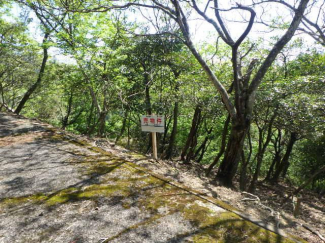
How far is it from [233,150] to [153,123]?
2039mm

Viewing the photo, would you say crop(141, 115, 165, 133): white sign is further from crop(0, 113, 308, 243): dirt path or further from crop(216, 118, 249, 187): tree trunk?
crop(216, 118, 249, 187): tree trunk

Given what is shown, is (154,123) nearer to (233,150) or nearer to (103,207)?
(233,150)

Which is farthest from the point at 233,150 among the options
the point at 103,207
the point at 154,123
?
the point at 103,207

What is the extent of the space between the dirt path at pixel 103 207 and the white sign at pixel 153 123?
93 cm

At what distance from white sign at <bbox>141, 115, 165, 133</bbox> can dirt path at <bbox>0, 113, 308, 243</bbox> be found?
3.04ft

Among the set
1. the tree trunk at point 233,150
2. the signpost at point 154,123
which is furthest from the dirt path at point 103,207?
the tree trunk at point 233,150

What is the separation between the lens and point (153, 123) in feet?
14.6

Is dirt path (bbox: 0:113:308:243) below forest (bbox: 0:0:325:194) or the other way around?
below

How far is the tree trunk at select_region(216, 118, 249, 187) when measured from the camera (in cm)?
471

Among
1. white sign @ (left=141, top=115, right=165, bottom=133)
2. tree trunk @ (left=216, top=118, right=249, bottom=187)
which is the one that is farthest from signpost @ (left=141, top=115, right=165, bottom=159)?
tree trunk @ (left=216, top=118, right=249, bottom=187)

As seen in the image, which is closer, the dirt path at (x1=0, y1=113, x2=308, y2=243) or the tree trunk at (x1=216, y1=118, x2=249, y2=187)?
the dirt path at (x1=0, y1=113, x2=308, y2=243)

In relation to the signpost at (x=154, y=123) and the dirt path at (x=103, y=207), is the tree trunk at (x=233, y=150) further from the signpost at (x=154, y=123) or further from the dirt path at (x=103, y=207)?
the dirt path at (x=103, y=207)

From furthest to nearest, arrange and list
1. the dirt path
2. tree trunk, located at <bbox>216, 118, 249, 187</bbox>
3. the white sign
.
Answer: tree trunk, located at <bbox>216, 118, 249, 187</bbox> → the white sign → the dirt path

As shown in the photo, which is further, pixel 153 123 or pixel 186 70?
pixel 186 70
